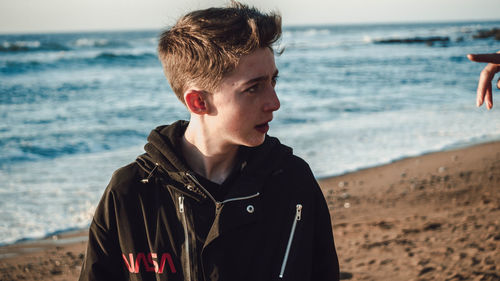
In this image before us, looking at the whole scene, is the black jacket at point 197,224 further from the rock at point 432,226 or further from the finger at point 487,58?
the rock at point 432,226

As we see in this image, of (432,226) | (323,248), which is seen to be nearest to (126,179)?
(323,248)

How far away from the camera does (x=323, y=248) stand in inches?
80.0

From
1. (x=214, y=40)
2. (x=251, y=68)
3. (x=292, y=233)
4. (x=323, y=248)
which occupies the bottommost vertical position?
(x=323, y=248)

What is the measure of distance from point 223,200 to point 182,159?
27 centimetres

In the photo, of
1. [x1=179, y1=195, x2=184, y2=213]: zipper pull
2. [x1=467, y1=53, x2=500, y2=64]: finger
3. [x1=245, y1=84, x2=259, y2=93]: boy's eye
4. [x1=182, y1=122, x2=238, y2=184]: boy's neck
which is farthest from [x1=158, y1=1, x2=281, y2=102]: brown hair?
[x1=467, y1=53, x2=500, y2=64]: finger

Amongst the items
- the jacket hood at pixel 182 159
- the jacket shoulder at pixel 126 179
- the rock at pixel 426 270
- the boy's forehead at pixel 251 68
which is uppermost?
the boy's forehead at pixel 251 68

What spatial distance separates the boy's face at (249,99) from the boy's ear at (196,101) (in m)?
0.09

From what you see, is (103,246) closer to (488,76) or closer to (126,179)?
(126,179)

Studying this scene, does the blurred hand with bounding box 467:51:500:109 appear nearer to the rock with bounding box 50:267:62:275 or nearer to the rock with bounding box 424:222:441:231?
the rock with bounding box 424:222:441:231

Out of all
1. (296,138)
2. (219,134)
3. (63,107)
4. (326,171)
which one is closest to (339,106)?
(296,138)

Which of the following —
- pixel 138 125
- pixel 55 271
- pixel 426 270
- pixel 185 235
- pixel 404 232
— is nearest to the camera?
pixel 185 235

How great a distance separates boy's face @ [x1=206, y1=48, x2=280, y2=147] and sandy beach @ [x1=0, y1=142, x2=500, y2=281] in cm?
266

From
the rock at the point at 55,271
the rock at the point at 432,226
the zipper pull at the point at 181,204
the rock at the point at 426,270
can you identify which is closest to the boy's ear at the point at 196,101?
the zipper pull at the point at 181,204

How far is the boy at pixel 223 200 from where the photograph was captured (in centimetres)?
187
